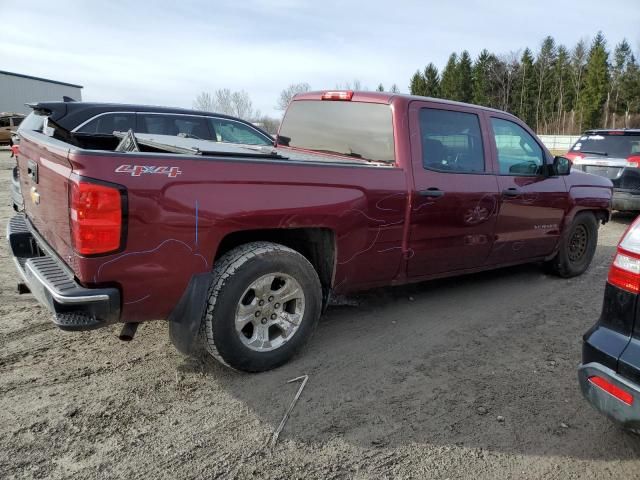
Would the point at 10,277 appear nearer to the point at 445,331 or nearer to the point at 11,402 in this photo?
the point at 11,402

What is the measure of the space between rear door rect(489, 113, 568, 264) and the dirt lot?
2.85 ft

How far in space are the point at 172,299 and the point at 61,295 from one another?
56 centimetres

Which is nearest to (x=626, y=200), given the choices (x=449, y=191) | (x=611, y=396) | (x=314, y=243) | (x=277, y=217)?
(x=449, y=191)

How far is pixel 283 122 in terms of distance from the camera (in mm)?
4945

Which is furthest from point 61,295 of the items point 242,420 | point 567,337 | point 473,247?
point 567,337

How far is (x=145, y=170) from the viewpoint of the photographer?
2521 millimetres

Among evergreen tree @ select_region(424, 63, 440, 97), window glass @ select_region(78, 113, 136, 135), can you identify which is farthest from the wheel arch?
evergreen tree @ select_region(424, 63, 440, 97)

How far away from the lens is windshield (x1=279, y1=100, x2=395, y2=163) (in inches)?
151

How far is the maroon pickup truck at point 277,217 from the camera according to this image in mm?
2535

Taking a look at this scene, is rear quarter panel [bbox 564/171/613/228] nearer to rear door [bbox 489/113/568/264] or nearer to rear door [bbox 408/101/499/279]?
rear door [bbox 489/113/568/264]

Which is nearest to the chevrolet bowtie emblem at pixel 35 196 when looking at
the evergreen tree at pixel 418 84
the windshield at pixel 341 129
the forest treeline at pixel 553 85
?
the windshield at pixel 341 129

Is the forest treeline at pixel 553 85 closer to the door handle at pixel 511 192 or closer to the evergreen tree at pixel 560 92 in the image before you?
the evergreen tree at pixel 560 92

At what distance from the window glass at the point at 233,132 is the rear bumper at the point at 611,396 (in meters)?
6.50

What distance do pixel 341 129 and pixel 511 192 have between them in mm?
1677
